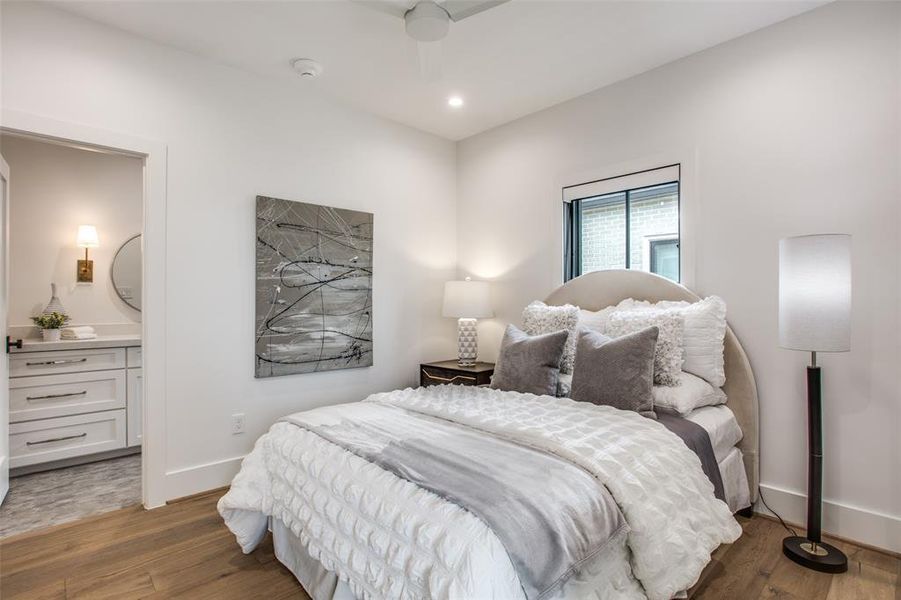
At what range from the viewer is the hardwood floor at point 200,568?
6.24 feet

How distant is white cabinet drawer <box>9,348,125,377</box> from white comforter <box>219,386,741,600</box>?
2.22 metres

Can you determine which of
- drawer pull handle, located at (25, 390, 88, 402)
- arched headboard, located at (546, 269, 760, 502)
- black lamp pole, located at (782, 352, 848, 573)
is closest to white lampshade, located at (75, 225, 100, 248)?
drawer pull handle, located at (25, 390, 88, 402)

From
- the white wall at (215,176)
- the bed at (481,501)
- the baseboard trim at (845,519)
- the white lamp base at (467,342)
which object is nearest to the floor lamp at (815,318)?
the baseboard trim at (845,519)

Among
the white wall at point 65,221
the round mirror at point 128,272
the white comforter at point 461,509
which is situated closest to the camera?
the white comforter at point 461,509

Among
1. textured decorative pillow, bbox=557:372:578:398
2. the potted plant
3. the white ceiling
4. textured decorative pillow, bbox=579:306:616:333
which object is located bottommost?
textured decorative pillow, bbox=557:372:578:398

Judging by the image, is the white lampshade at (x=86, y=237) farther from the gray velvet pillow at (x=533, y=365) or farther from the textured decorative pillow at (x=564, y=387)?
the textured decorative pillow at (x=564, y=387)

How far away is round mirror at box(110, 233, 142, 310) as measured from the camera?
4094 mm

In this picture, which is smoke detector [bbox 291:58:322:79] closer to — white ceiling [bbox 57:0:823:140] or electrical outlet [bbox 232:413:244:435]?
white ceiling [bbox 57:0:823:140]

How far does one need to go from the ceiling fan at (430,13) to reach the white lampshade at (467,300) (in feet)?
6.34

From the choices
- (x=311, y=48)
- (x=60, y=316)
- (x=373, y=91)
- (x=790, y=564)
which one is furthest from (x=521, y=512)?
(x=60, y=316)

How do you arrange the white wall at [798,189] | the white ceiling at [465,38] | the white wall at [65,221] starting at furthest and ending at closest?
the white wall at [65,221]
the white ceiling at [465,38]
the white wall at [798,189]

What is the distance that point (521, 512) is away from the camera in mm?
1296

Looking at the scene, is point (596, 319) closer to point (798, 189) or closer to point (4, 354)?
point (798, 189)

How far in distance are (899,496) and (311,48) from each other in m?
3.90
